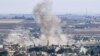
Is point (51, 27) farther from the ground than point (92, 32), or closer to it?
farther from the ground

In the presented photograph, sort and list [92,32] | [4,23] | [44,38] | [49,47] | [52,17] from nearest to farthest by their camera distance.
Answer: [49,47] → [44,38] → [52,17] → [92,32] → [4,23]

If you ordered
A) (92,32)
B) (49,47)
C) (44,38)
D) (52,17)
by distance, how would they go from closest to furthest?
(49,47) < (44,38) < (52,17) < (92,32)

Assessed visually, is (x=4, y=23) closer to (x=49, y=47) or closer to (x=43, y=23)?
(x=43, y=23)

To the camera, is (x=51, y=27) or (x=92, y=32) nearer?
(x=51, y=27)

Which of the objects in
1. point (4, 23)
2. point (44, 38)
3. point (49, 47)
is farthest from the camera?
point (4, 23)

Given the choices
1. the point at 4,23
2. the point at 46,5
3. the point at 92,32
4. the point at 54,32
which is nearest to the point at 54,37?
the point at 54,32

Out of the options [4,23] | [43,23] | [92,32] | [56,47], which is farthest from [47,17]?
[4,23]

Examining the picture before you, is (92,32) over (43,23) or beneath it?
beneath

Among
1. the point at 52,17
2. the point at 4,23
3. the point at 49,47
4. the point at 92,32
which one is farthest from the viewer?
the point at 4,23

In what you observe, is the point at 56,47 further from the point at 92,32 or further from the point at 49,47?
the point at 92,32
